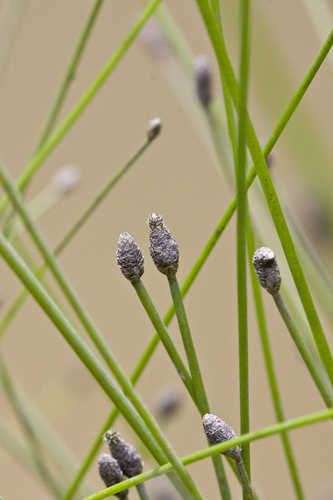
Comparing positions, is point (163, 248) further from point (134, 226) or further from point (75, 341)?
point (134, 226)

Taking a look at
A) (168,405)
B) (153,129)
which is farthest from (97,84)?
(168,405)

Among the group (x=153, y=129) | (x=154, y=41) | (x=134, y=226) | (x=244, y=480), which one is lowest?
(x=244, y=480)

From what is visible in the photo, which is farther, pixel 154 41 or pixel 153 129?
pixel 154 41

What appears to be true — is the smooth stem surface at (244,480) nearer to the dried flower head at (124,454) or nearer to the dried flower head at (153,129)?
the dried flower head at (124,454)

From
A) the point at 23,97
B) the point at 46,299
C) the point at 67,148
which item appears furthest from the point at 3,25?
the point at 23,97

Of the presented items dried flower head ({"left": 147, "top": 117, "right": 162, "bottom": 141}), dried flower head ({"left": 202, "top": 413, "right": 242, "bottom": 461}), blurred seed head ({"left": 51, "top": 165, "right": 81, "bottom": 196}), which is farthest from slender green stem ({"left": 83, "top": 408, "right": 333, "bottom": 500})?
blurred seed head ({"left": 51, "top": 165, "right": 81, "bottom": 196})

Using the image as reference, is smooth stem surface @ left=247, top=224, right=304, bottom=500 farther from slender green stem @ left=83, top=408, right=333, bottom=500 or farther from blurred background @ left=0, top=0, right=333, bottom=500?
blurred background @ left=0, top=0, right=333, bottom=500
